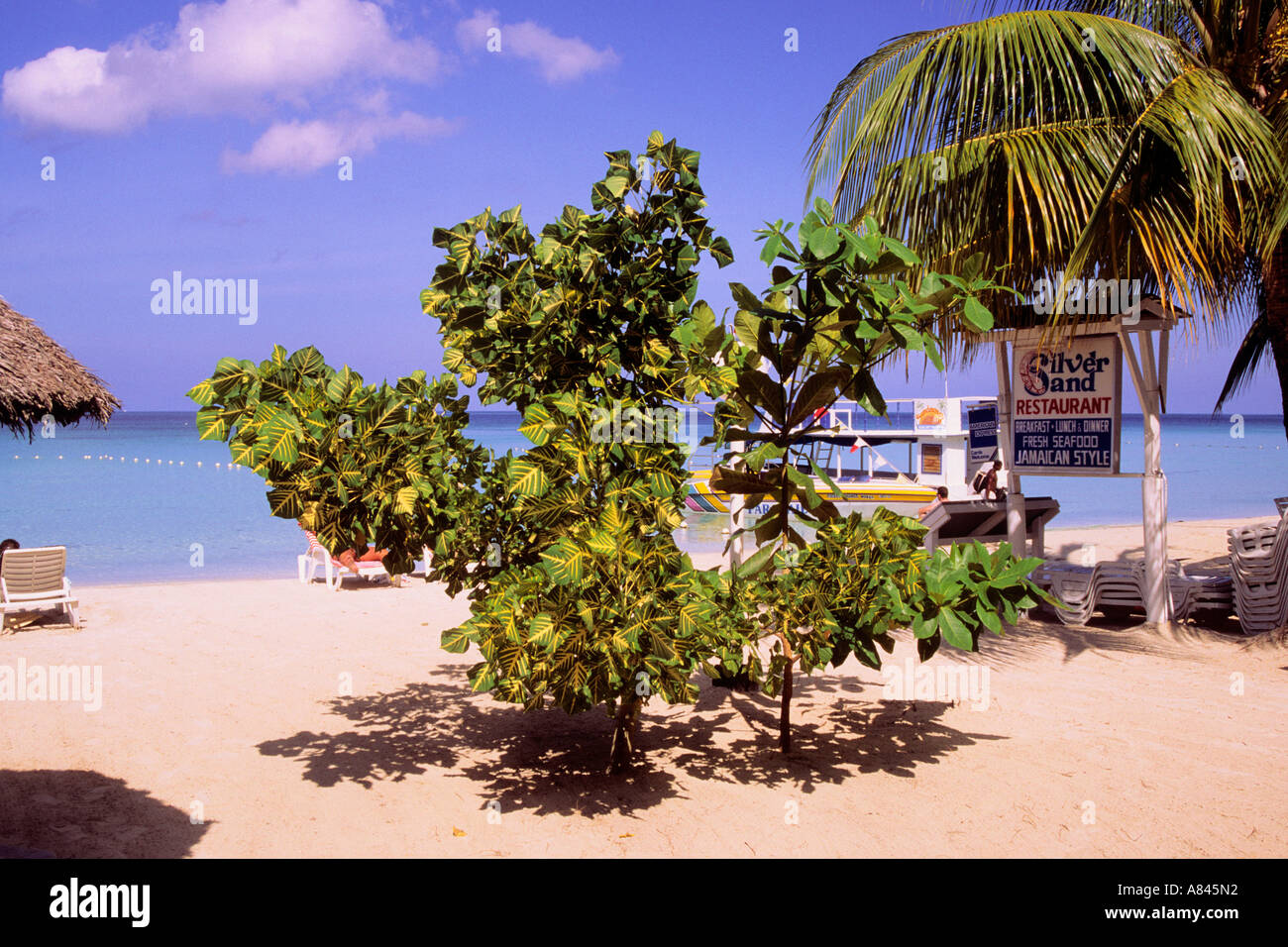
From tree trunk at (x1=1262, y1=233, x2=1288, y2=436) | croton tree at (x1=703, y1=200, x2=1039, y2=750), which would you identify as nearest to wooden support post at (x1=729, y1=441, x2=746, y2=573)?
croton tree at (x1=703, y1=200, x2=1039, y2=750)

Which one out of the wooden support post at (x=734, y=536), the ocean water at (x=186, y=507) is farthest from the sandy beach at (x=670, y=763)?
the ocean water at (x=186, y=507)

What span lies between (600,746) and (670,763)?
1.77ft

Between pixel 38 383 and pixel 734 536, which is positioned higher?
pixel 38 383

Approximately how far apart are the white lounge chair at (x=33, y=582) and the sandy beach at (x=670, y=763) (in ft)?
5.25

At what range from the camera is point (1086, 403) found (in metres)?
8.86

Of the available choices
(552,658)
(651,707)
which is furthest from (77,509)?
(552,658)

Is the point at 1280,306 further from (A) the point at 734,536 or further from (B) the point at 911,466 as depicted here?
(B) the point at 911,466

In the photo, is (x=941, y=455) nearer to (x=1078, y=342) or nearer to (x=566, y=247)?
(x=1078, y=342)

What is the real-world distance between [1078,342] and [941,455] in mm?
20597

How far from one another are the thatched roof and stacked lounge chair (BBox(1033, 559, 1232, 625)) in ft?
29.3

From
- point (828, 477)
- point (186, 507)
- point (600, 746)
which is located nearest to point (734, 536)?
point (828, 477)

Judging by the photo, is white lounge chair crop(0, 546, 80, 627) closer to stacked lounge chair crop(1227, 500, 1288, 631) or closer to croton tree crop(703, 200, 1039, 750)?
croton tree crop(703, 200, 1039, 750)

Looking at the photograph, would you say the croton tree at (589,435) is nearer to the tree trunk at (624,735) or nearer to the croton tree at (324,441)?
the tree trunk at (624,735)

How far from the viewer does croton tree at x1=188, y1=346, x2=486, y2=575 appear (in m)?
3.65
